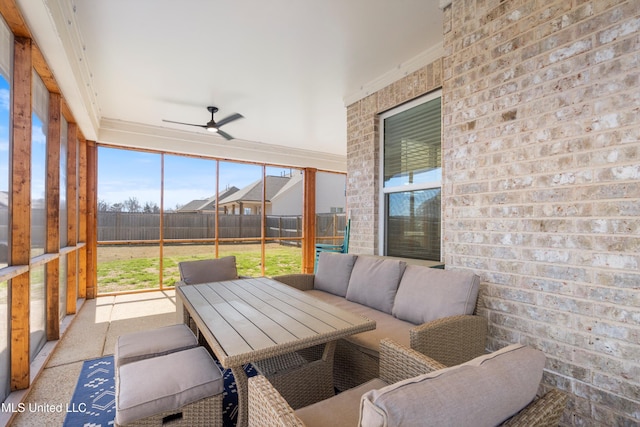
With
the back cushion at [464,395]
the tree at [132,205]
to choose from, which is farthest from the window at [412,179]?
the tree at [132,205]

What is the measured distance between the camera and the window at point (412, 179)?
356 cm

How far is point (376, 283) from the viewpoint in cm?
301

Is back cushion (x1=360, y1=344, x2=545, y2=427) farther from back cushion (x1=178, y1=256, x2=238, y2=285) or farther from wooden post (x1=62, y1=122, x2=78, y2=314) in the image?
wooden post (x1=62, y1=122, x2=78, y2=314)

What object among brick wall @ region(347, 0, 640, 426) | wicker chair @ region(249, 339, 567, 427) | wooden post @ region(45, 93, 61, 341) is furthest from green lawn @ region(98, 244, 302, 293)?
wicker chair @ region(249, 339, 567, 427)

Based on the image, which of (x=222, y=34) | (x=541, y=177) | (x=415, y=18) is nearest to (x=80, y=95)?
(x=222, y=34)

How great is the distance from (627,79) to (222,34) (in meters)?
3.03

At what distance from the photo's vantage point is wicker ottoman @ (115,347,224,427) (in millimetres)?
1523

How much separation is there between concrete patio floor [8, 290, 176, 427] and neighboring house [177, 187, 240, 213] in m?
1.63

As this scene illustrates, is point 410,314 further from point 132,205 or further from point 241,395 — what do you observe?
point 132,205

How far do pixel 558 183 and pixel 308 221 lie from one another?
19.9 feet

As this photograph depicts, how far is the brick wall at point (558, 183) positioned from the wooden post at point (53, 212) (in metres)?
3.88

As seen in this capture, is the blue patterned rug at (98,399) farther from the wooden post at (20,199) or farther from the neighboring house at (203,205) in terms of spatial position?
the neighboring house at (203,205)

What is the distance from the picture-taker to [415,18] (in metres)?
2.78

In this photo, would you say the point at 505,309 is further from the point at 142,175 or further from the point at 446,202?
the point at 142,175
